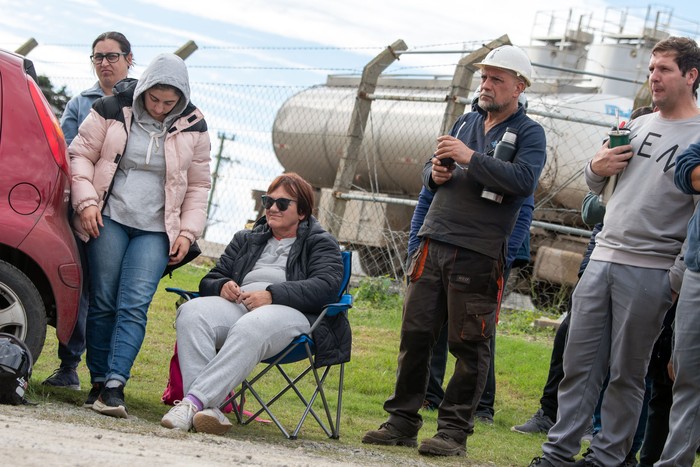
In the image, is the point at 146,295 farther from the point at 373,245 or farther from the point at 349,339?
the point at 373,245

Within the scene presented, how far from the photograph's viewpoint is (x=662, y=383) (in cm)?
566

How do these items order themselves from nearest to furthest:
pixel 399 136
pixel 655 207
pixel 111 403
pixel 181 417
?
pixel 655 207 < pixel 181 417 < pixel 111 403 < pixel 399 136

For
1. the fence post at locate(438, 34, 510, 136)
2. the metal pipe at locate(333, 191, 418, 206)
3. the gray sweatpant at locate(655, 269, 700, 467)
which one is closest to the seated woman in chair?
the gray sweatpant at locate(655, 269, 700, 467)

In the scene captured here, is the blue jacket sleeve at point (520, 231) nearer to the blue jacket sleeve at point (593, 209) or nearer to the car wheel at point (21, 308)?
the blue jacket sleeve at point (593, 209)

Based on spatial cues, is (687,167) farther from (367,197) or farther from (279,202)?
(367,197)

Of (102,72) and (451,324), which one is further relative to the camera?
(102,72)

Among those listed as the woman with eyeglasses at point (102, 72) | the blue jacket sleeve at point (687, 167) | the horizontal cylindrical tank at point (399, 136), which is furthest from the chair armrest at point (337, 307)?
the horizontal cylindrical tank at point (399, 136)

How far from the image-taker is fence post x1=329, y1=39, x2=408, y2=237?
10861mm

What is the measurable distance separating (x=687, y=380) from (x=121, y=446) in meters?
2.45

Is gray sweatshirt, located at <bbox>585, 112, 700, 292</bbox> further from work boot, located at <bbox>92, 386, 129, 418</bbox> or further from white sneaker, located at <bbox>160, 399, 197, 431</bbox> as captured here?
work boot, located at <bbox>92, 386, 129, 418</bbox>

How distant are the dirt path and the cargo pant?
0.53 metres

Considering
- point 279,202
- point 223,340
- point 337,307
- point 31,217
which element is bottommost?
point 223,340

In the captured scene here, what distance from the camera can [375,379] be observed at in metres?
8.27

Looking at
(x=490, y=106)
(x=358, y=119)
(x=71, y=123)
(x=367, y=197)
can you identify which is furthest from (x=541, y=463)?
(x=358, y=119)
